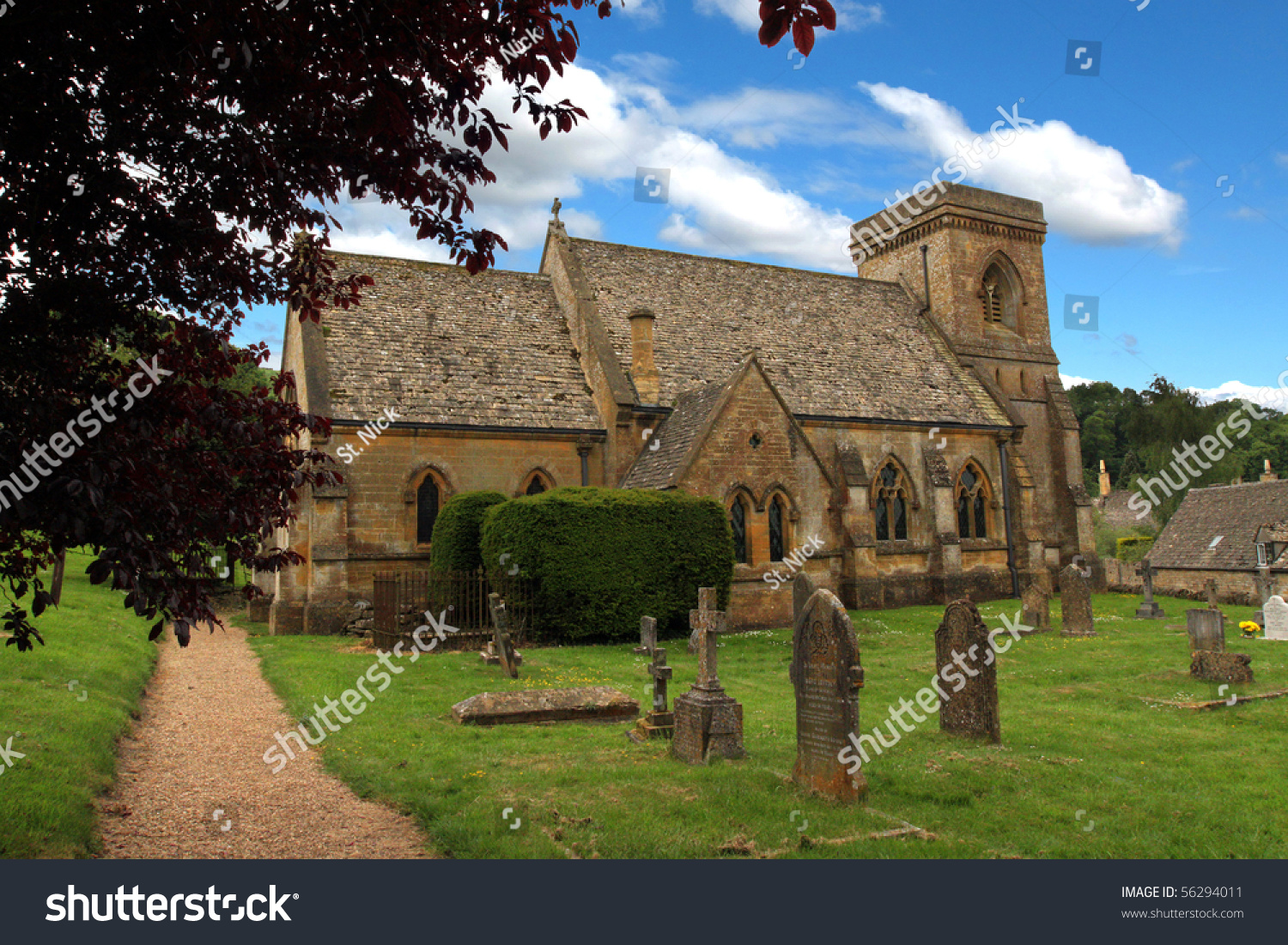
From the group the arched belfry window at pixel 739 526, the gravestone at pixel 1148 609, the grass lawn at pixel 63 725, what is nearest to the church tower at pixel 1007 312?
the gravestone at pixel 1148 609

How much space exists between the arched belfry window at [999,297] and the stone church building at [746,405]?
0.10m

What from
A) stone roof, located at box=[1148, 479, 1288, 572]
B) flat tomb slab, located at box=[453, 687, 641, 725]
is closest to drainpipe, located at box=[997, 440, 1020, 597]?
stone roof, located at box=[1148, 479, 1288, 572]

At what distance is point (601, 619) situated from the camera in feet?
58.6

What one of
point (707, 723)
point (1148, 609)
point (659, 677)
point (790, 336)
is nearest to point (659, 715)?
point (659, 677)

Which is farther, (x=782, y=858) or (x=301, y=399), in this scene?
(x=301, y=399)

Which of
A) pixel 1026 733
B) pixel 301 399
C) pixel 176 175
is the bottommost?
pixel 1026 733

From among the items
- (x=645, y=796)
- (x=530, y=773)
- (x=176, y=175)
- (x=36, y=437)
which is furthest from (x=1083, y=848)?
(x=176, y=175)

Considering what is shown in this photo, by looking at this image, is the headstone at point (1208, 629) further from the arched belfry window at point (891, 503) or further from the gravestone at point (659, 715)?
the arched belfry window at point (891, 503)

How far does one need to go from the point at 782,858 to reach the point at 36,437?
5163 millimetres

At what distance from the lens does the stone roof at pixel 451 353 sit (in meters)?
22.4

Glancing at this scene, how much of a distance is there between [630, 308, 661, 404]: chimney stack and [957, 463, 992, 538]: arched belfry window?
39.3 feet

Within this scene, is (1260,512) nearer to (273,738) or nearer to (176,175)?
(273,738)

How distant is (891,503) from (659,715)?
19472 millimetres

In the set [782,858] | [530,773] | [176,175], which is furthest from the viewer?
[530,773]
